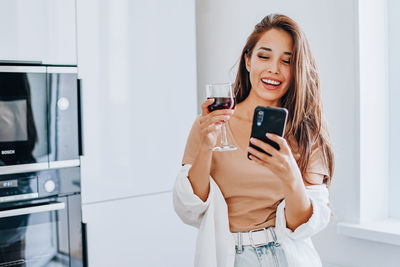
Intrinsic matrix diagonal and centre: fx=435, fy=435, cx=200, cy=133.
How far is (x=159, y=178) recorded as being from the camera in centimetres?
225

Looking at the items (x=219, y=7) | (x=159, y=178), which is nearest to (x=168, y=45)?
(x=219, y=7)

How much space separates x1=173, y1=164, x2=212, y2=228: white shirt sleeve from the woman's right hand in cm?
13

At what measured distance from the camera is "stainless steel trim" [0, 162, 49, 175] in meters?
1.80

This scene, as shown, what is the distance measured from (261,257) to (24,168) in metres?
1.09

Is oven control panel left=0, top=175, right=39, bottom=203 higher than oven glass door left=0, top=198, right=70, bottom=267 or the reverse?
higher

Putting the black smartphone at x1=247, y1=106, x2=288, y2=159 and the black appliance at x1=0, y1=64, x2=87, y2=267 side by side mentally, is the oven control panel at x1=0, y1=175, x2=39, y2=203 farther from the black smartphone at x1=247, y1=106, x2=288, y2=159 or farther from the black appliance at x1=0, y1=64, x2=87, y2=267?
the black smartphone at x1=247, y1=106, x2=288, y2=159

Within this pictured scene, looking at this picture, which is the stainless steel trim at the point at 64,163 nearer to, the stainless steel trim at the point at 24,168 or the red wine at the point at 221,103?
the stainless steel trim at the point at 24,168

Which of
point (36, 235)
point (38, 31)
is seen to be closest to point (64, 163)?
point (36, 235)

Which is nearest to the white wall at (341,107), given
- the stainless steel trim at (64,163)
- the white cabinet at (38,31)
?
the white cabinet at (38,31)

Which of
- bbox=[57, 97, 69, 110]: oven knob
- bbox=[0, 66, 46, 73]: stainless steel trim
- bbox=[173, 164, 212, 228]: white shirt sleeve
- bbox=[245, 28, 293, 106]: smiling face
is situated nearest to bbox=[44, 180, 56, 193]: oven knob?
bbox=[57, 97, 69, 110]: oven knob

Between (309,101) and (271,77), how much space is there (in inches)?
6.4

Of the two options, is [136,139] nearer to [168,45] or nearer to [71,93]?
[71,93]

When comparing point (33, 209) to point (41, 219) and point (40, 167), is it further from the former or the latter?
point (40, 167)

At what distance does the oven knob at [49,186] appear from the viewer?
1.90 meters
